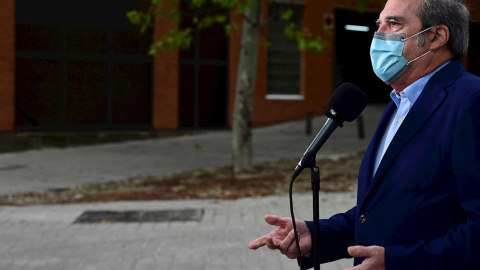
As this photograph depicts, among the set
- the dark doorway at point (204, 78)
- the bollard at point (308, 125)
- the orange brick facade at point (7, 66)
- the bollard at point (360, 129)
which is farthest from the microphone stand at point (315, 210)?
the dark doorway at point (204, 78)

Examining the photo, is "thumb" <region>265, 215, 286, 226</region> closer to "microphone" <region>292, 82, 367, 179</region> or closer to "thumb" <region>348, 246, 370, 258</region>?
"microphone" <region>292, 82, 367, 179</region>

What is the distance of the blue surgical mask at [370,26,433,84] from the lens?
240 centimetres

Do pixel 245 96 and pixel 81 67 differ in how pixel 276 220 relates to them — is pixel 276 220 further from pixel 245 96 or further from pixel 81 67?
pixel 81 67

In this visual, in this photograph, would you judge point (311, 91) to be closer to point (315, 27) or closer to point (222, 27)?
point (315, 27)

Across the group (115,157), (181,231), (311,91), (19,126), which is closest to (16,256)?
(181,231)

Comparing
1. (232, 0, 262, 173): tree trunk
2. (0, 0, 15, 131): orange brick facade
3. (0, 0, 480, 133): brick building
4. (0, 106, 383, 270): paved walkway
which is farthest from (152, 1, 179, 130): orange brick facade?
(232, 0, 262, 173): tree trunk

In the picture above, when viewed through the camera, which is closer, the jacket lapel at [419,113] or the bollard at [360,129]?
the jacket lapel at [419,113]

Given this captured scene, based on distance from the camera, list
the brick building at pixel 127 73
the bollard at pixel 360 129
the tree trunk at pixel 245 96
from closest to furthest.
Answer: the tree trunk at pixel 245 96 < the brick building at pixel 127 73 < the bollard at pixel 360 129

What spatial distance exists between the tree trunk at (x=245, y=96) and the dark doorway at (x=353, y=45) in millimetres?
A: 10841

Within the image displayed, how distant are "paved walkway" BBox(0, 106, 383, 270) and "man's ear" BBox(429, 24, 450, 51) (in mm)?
4442

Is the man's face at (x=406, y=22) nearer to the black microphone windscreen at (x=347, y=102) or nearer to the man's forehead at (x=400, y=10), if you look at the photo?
the man's forehead at (x=400, y=10)

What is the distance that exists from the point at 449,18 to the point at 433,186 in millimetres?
535

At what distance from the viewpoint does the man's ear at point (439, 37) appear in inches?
91.8

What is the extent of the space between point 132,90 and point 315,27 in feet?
21.2
